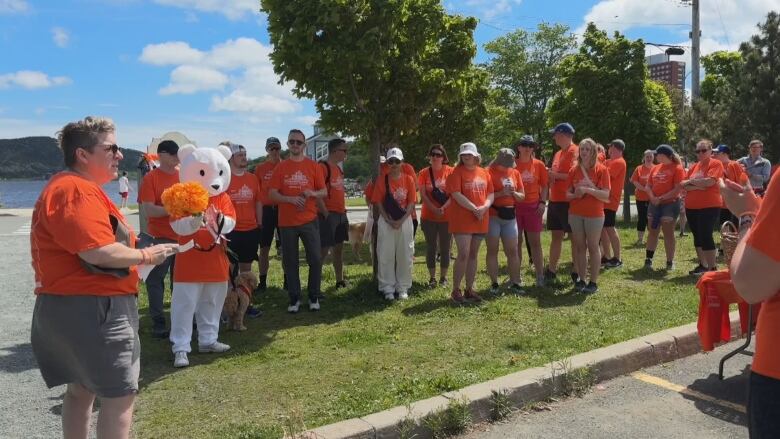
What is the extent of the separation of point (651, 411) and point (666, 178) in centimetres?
576

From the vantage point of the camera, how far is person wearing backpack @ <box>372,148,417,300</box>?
749 centimetres

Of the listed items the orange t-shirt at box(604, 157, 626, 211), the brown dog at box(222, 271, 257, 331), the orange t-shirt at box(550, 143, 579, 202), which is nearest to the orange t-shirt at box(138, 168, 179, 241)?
the brown dog at box(222, 271, 257, 331)

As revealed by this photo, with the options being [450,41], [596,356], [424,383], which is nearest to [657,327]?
[596,356]

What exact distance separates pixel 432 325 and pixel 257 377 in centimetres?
207

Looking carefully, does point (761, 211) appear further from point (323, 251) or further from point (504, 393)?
point (323, 251)

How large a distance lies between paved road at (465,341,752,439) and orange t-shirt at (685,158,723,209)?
3.82 meters

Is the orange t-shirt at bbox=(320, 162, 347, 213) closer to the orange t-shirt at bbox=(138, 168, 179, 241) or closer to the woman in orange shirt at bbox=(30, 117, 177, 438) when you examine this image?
the orange t-shirt at bbox=(138, 168, 179, 241)

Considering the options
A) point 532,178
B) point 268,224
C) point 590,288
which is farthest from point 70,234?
point 532,178

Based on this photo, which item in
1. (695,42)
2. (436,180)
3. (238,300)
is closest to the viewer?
(238,300)

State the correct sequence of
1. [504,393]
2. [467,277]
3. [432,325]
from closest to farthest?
1. [504,393]
2. [432,325]
3. [467,277]

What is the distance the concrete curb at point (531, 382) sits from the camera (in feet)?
11.8

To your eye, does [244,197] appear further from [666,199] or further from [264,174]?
[666,199]

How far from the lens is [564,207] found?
→ 27.1 ft

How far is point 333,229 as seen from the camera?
26.3ft
